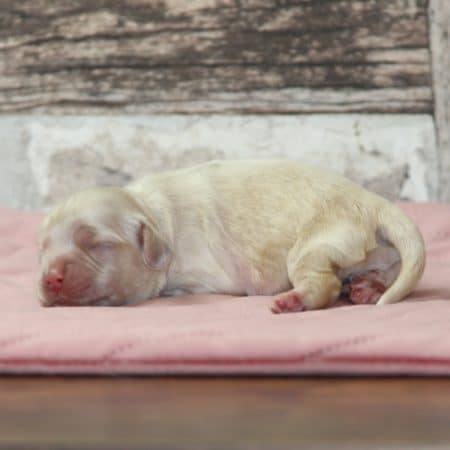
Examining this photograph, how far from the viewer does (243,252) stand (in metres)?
2.02

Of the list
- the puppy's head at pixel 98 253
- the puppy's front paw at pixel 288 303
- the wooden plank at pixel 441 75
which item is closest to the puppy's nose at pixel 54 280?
the puppy's head at pixel 98 253

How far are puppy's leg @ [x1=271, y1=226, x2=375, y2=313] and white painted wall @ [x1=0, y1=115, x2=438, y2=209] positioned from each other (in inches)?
40.5

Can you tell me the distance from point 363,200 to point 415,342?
0.63 metres

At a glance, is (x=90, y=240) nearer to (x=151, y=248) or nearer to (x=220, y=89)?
(x=151, y=248)

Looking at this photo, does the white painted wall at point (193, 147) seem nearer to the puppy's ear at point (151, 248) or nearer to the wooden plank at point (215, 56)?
the wooden plank at point (215, 56)

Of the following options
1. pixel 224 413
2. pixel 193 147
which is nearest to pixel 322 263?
pixel 224 413

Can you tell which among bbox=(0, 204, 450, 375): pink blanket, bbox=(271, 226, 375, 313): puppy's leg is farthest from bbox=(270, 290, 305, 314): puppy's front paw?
bbox=(0, 204, 450, 375): pink blanket

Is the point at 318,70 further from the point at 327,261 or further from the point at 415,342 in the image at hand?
the point at 415,342

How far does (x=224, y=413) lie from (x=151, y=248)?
773mm

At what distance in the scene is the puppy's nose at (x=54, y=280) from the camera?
6.11 feet

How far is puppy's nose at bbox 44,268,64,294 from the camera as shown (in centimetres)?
186

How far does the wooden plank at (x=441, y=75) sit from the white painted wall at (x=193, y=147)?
24 mm

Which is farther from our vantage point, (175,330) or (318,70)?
(318,70)

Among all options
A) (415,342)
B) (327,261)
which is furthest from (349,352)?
(327,261)
